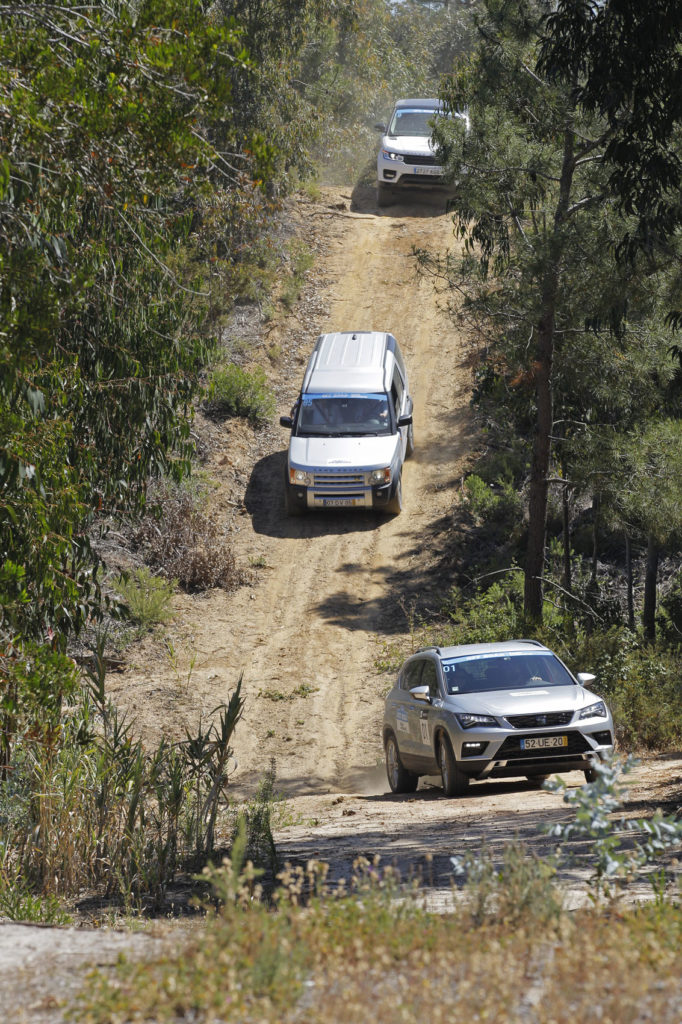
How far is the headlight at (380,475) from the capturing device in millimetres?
19125

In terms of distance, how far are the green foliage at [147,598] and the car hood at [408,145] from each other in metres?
17.2

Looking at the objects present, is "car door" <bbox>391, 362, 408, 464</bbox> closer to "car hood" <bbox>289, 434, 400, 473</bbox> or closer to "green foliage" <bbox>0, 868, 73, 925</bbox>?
"car hood" <bbox>289, 434, 400, 473</bbox>

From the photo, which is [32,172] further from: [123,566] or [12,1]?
[123,566]

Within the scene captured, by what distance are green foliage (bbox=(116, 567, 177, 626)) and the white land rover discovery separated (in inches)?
134

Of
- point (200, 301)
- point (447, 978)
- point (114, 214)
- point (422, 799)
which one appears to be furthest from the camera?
point (200, 301)

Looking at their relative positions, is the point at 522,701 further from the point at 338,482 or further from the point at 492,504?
the point at 492,504

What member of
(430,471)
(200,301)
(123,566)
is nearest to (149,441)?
(123,566)

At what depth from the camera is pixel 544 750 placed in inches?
381

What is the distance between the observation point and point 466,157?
45.9ft

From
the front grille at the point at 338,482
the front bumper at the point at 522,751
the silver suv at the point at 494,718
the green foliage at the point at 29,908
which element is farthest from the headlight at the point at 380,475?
the green foliage at the point at 29,908

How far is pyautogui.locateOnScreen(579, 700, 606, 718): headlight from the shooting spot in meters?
9.85

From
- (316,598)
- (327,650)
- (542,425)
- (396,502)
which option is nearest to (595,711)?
(542,425)

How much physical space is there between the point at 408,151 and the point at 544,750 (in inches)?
925

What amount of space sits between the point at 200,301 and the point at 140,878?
18422 mm
